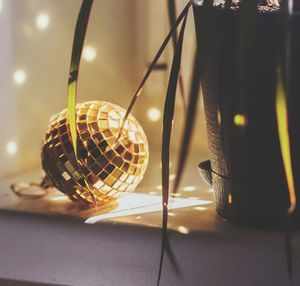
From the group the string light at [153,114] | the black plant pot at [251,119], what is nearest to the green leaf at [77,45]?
the black plant pot at [251,119]

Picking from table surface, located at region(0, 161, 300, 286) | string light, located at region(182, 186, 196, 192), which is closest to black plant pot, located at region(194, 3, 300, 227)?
table surface, located at region(0, 161, 300, 286)

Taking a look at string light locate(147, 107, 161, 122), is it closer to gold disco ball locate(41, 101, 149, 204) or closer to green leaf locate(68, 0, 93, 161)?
gold disco ball locate(41, 101, 149, 204)

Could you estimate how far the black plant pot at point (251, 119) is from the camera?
0.76 metres

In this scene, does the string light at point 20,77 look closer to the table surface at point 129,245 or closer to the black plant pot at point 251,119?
the table surface at point 129,245

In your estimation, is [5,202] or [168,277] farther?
[5,202]

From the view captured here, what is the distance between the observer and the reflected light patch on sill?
938mm

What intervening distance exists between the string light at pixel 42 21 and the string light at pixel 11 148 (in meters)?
0.25

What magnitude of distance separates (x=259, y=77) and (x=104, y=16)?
2.27 feet

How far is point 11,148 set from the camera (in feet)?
3.94

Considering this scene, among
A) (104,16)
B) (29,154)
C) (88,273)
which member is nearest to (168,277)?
(88,273)

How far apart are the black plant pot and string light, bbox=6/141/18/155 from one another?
19.4 inches

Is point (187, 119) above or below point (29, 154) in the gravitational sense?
above

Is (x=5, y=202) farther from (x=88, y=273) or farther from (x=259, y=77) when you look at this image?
(x=259, y=77)

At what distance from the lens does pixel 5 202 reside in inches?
40.2
